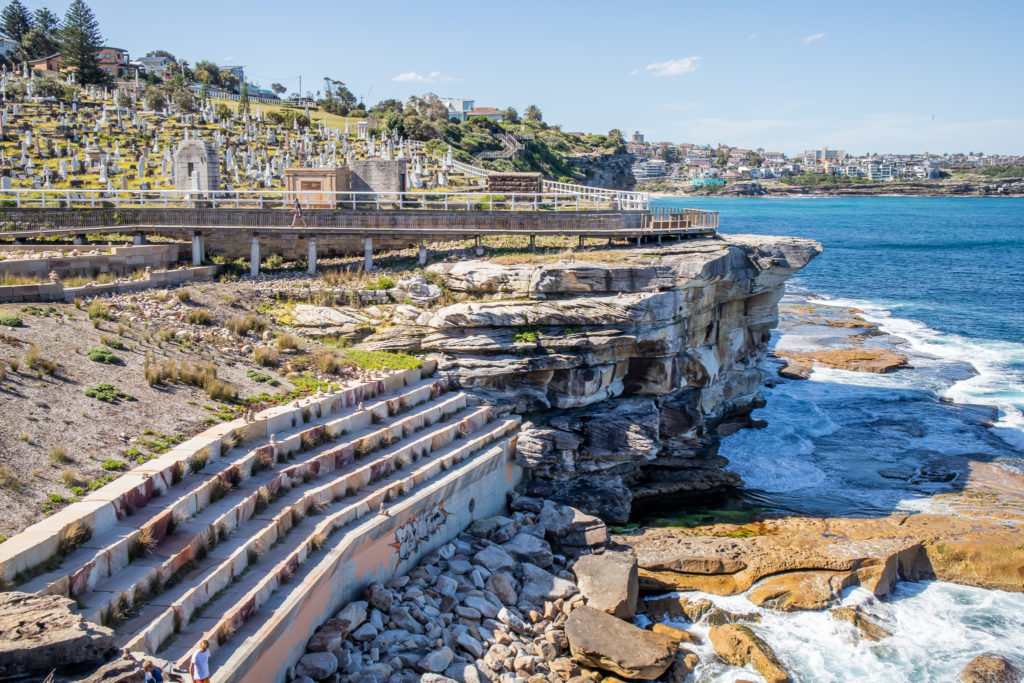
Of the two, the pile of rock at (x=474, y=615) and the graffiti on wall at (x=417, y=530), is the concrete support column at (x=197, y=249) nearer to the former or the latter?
the pile of rock at (x=474, y=615)

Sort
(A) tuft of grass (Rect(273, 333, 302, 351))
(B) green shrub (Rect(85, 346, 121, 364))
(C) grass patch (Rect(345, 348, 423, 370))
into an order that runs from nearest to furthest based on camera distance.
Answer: (B) green shrub (Rect(85, 346, 121, 364)) → (C) grass patch (Rect(345, 348, 423, 370)) → (A) tuft of grass (Rect(273, 333, 302, 351))

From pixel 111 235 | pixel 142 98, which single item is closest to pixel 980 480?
pixel 111 235

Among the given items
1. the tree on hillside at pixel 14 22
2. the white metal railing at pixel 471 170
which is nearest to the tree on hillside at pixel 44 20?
the tree on hillside at pixel 14 22

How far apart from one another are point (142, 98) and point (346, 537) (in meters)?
60.4

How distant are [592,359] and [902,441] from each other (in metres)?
12.0

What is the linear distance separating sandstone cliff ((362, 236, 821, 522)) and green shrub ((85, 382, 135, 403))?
7.31 meters

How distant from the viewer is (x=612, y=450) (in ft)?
72.4

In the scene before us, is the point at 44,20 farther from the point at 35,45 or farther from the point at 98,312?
the point at 98,312

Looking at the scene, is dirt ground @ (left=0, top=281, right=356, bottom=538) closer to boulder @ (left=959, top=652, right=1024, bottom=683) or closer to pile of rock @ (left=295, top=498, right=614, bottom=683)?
pile of rock @ (left=295, top=498, right=614, bottom=683)

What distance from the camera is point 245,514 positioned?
41.1 ft

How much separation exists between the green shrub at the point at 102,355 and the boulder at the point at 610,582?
10.4 m

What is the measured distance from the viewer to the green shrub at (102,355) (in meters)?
16.2

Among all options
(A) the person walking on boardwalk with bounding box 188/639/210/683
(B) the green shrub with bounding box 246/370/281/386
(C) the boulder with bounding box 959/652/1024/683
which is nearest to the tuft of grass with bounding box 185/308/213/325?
(B) the green shrub with bounding box 246/370/281/386

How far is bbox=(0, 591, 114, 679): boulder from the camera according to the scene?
755 centimetres
